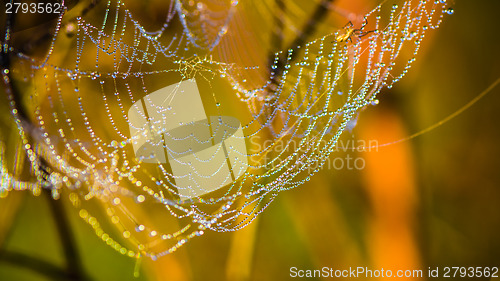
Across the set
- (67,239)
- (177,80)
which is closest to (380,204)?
(177,80)

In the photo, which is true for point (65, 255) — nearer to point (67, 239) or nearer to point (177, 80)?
point (67, 239)

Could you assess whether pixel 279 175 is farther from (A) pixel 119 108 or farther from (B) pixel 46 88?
(B) pixel 46 88

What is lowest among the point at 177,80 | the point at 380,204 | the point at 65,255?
the point at 65,255

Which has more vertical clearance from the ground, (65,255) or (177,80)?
(177,80)

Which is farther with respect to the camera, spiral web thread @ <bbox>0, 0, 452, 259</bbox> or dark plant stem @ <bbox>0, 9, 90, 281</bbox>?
dark plant stem @ <bbox>0, 9, 90, 281</bbox>

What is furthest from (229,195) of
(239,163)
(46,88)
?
(46,88)

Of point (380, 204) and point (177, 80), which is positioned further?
point (380, 204)
